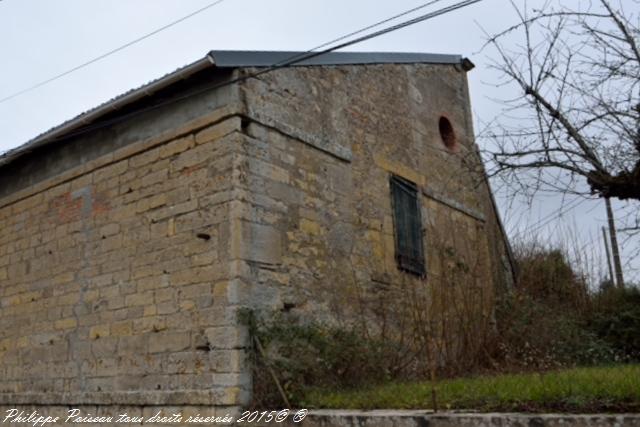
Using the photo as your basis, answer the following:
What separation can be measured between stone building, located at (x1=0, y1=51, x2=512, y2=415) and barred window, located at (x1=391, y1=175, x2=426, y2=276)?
0.03 meters

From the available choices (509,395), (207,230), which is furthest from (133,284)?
(509,395)

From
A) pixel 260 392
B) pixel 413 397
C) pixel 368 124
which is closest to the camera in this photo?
pixel 413 397

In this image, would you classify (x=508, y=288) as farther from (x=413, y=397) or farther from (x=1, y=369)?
(x=1, y=369)

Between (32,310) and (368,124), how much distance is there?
16.2 feet

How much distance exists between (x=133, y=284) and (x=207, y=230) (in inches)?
46.5

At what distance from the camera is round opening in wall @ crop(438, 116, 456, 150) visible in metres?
11.0

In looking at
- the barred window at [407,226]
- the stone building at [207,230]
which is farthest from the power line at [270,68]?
the barred window at [407,226]

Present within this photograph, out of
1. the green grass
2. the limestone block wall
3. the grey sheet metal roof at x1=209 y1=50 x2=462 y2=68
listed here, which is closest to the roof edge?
the grey sheet metal roof at x1=209 y1=50 x2=462 y2=68

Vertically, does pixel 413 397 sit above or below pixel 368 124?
below

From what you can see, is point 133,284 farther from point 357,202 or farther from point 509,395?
point 509,395

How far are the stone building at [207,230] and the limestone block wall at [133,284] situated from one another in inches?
0.8

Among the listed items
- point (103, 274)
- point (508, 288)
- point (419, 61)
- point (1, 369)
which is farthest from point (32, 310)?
point (508, 288)

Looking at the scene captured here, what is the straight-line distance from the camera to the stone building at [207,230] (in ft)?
20.7

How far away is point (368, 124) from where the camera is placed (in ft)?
28.5
